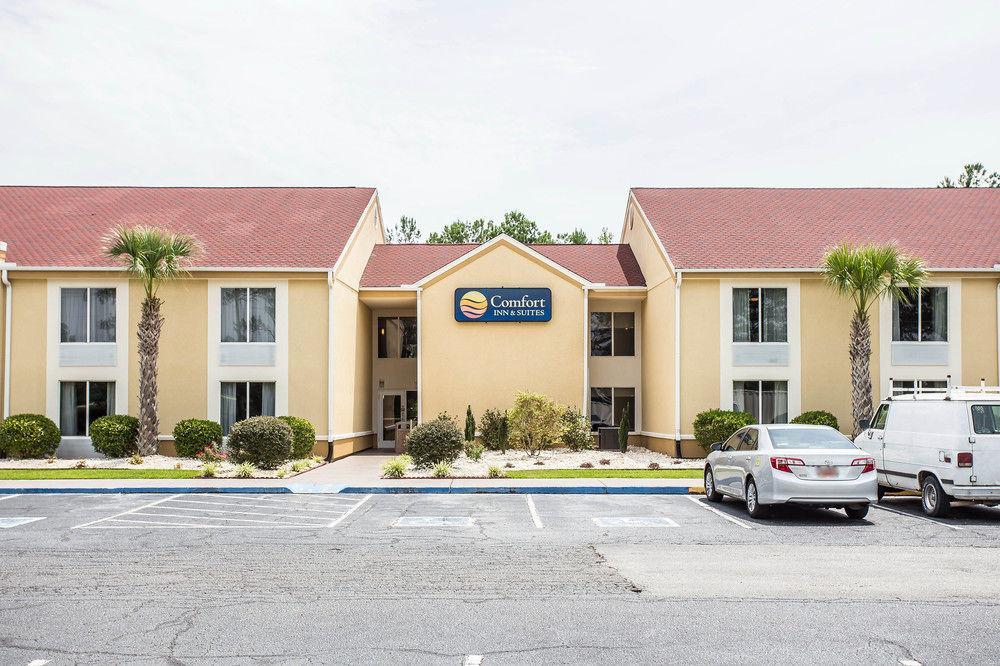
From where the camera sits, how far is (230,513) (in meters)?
15.0

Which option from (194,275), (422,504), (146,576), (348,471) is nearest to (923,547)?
(422,504)

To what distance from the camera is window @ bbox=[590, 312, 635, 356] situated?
30641mm

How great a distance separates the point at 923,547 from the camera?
11.7 meters

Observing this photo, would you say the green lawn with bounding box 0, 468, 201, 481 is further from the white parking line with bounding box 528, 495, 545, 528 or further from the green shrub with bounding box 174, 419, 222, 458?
the white parking line with bounding box 528, 495, 545, 528

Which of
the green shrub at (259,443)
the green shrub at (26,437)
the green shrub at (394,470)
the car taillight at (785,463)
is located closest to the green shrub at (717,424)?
the green shrub at (394,470)

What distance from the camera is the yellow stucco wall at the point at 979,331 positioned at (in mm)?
25875

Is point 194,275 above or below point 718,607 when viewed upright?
above

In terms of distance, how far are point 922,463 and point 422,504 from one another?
8519 mm

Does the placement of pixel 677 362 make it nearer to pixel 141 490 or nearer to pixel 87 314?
pixel 141 490

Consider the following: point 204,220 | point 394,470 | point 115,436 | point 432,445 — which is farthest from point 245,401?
point 394,470

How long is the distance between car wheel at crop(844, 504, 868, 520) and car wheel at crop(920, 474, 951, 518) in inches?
43.1

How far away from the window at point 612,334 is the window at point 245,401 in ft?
35.7

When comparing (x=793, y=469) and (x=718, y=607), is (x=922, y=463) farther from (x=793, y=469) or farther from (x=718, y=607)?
(x=718, y=607)

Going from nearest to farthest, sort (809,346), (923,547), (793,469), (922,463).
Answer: (923,547), (793,469), (922,463), (809,346)
